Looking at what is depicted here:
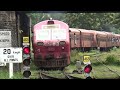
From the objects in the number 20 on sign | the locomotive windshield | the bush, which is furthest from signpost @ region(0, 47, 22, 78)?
the bush

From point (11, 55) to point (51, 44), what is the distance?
1.15 m

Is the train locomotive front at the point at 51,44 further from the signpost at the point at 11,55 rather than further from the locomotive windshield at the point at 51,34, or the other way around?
the signpost at the point at 11,55

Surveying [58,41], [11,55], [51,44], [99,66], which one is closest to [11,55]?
[11,55]

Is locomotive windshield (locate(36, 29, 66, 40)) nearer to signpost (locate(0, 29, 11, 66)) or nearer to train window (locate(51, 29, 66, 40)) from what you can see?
train window (locate(51, 29, 66, 40))

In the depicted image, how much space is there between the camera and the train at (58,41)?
404 inches

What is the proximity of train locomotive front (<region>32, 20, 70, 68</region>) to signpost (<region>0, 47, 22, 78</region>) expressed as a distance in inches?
18.5

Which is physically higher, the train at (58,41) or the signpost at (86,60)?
the train at (58,41)

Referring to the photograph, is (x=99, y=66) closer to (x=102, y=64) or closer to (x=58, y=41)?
(x=102, y=64)

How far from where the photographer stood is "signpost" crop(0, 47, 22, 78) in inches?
393

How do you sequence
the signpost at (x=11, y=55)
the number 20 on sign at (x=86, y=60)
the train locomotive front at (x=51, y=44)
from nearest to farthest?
the signpost at (x=11, y=55), the number 20 on sign at (x=86, y=60), the train locomotive front at (x=51, y=44)

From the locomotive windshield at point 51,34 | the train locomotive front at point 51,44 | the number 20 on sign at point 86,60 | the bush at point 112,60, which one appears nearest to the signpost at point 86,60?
the number 20 on sign at point 86,60
